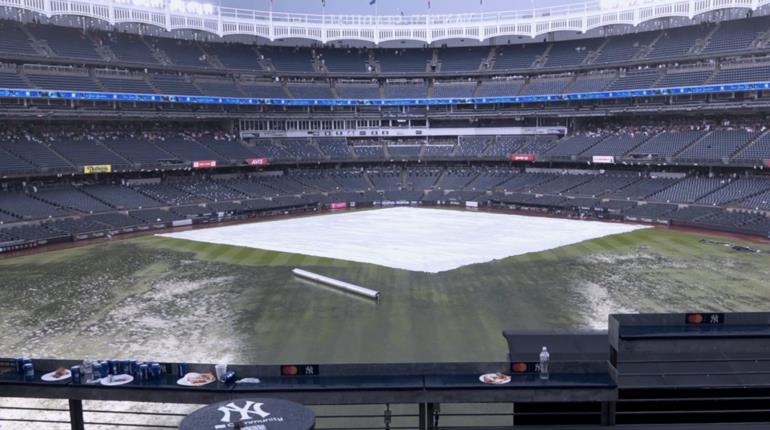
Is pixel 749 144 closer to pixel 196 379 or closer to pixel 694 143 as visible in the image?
pixel 694 143

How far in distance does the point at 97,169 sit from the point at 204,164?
13661mm

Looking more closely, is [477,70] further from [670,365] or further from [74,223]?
[670,365]

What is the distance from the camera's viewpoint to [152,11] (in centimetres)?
7506

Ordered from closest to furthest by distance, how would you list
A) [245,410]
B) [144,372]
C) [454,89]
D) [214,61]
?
[245,410], [144,372], [214,61], [454,89]

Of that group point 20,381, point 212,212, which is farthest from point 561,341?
point 212,212

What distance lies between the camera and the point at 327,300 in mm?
31188

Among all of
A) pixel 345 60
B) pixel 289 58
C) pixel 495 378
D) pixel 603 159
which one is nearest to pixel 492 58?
pixel 345 60

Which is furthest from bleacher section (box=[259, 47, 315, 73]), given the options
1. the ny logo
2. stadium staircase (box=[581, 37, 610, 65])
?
the ny logo

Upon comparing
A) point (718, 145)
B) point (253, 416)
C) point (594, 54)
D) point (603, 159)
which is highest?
point (594, 54)

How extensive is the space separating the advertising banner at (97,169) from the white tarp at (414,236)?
14536 millimetres

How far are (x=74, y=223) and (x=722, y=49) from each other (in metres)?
75.0

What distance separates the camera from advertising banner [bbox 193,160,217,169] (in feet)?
241

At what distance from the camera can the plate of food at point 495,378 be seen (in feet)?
31.1

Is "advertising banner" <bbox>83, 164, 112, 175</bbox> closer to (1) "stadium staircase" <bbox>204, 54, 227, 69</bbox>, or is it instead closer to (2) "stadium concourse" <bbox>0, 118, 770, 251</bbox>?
(2) "stadium concourse" <bbox>0, 118, 770, 251</bbox>
